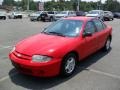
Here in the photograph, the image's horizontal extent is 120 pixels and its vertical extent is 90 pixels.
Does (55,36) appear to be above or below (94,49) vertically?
above

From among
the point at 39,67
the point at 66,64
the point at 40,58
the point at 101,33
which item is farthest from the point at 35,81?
the point at 101,33

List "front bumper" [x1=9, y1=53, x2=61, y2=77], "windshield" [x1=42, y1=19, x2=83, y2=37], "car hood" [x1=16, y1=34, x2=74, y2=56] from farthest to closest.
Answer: "windshield" [x1=42, y1=19, x2=83, y2=37] < "car hood" [x1=16, y1=34, x2=74, y2=56] < "front bumper" [x1=9, y1=53, x2=61, y2=77]

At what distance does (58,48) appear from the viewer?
5.68 m

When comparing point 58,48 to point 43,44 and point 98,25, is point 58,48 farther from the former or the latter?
point 98,25

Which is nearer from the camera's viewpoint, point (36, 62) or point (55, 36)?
point (36, 62)

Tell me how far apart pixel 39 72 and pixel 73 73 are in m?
1.30

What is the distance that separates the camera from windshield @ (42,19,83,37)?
6.66 m

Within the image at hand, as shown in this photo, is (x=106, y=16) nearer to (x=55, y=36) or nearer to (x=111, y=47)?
(x=111, y=47)

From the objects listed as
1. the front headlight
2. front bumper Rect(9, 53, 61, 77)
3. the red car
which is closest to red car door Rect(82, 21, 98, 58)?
the red car

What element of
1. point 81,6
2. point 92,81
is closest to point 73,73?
point 92,81

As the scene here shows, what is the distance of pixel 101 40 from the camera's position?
799cm

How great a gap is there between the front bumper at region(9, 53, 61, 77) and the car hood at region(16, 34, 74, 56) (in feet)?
0.86

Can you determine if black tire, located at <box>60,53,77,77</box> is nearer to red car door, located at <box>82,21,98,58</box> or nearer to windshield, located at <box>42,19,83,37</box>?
red car door, located at <box>82,21,98,58</box>

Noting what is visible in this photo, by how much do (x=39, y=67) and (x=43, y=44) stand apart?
0.87 metres
